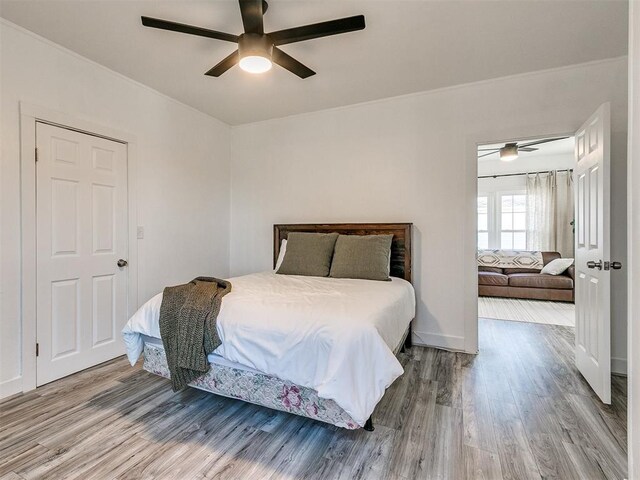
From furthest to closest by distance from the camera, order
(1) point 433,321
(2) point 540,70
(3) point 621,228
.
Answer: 1. (1) point 433,321
2. (2) point 540,70
3. (3) point 621,228

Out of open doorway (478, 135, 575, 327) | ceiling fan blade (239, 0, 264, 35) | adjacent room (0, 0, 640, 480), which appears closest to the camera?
adjacent room (0, 0, 640, 480)

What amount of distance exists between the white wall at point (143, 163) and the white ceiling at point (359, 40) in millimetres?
197

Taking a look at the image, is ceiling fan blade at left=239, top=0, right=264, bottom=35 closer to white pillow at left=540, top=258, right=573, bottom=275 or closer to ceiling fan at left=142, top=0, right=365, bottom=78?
ceiling fan at left=142, top=0, right=365, bottom=78

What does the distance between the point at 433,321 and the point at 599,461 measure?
5.63 ft

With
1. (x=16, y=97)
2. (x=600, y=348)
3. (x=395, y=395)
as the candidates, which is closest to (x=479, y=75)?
(x=600, y=348)

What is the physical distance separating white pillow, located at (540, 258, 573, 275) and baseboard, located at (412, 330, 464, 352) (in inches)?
133

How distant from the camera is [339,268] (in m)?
3.07

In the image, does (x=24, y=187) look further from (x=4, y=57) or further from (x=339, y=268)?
(x=339, y=268)

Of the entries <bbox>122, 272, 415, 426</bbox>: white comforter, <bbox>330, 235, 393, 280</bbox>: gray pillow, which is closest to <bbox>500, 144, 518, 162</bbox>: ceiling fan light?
<bbox>330, 235, 393, 280</bbox>: gray pillow

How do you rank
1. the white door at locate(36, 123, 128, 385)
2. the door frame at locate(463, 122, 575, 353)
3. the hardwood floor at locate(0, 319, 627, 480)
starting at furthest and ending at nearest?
the door frame at locate(463, 122, 575, 353)
the white door at locate(36, 123, 128, 385)
the hardwood floor at locate(0, 319, 627, 480)

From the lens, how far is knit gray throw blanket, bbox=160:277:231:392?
1895 millimetres

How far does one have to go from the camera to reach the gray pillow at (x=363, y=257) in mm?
2957

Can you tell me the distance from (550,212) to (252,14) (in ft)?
22.1

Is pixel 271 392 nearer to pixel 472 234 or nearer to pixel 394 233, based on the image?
pixel 394 233
